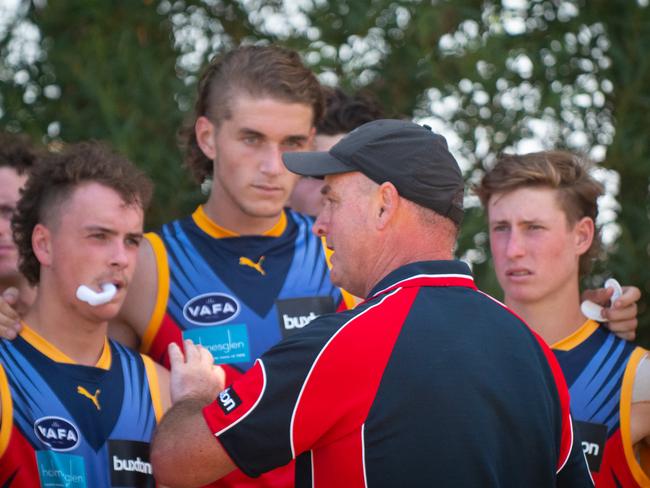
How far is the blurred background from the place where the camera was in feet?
21.2

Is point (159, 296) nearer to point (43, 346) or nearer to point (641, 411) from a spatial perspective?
point (43, 346)

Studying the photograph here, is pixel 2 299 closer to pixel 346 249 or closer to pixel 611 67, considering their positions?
pixel 346 249

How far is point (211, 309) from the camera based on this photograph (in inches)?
170

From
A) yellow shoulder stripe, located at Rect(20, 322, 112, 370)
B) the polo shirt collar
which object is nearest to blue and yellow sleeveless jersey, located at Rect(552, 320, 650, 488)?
the polo shirt collar

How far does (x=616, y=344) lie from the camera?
4.48m

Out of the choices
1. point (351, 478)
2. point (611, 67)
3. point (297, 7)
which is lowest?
point (351, 478)

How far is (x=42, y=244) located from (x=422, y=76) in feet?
10.7

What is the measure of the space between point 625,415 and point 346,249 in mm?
1785

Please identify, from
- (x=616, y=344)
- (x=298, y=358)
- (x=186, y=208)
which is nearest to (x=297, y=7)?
(x=186, y=208)

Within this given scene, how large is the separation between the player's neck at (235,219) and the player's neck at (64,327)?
0.76 metres

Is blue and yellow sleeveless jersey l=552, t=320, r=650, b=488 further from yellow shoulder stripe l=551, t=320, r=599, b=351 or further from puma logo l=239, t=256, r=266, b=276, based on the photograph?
puma logo l=239, t=256, r=266, b=276

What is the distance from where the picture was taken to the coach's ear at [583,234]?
467 cm

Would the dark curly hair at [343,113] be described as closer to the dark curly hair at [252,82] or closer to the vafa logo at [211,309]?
the dark curly hair at [252,82]

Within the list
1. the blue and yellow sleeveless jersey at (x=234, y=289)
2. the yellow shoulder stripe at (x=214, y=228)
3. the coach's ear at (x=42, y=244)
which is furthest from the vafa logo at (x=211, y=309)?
the coach's ear at (x=42, y=244)
